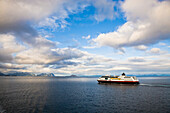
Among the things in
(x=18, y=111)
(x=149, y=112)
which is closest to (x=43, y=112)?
(x=18, y=111)

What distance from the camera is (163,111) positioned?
33812 millimetres

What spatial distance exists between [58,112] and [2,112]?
15377 millimetres

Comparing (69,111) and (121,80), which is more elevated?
(121,80)

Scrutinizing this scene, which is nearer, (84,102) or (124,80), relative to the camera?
(84,102)

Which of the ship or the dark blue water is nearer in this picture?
the dark blue water

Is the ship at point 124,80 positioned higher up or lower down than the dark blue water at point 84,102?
higher up

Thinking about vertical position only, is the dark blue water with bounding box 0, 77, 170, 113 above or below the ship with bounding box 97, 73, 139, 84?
below

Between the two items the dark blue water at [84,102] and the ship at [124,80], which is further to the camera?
the ship at [124,80]

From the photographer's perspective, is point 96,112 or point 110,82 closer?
point 96,112

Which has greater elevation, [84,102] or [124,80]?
[124,80]

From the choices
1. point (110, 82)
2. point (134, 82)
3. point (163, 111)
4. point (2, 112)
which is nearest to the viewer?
point (2, 112)

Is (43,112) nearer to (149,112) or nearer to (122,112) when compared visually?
(122,112)

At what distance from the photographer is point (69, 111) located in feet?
111

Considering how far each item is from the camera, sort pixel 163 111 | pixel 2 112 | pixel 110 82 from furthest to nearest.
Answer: pixel 110 82 → pixel 163 111 → pixel 2 112
